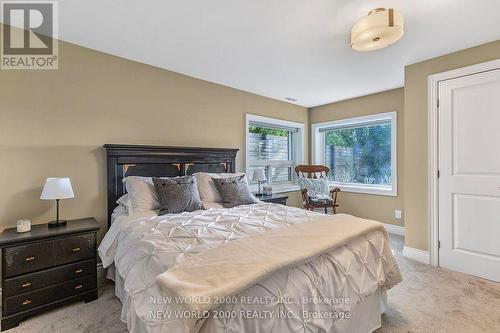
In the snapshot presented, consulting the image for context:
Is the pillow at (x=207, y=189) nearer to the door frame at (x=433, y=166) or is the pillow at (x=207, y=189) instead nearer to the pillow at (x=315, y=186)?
the pillow at (x=315, y=186)


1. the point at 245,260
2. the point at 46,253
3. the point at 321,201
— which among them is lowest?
the point at 46,253

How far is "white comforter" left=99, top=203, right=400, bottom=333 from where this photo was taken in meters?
1.04

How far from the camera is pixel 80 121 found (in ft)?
8.15

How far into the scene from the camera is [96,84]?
2.58 meters

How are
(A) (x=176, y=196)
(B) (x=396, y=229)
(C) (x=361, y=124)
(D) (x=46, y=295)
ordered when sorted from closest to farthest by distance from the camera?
(D) (x=46, y=295), (A) (x=176, y=196), (B) (x=396, y=229), (C) (x=361, y=124)

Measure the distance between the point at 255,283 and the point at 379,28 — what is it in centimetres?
195

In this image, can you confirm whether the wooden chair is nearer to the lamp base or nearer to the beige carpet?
the beige carpet

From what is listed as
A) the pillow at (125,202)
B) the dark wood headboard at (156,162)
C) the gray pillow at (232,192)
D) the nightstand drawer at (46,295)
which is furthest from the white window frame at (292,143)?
the nightstand drawer at (46,295)

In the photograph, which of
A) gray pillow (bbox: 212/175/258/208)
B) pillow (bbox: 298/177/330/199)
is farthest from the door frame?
gray pillow (bbox: 212/175/258/208)

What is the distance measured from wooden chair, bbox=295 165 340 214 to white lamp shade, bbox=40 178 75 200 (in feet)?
10.7

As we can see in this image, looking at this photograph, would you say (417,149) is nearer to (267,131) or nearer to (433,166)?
(433,166)

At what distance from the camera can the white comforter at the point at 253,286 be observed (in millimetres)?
1041

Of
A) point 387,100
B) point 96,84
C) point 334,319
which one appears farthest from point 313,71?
point 334,319

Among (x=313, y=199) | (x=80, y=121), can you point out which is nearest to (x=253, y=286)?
(x=80, y=121)
